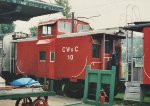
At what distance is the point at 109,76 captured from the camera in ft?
20.3

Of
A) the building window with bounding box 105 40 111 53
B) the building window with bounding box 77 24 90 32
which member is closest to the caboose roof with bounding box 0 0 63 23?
the building window with bounding box 105 40 111 53

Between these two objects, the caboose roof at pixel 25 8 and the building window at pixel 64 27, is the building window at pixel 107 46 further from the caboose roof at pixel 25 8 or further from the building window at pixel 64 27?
the caboose roof at pixel 25 8

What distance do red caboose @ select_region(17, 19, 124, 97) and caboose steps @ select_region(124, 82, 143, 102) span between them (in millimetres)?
2004

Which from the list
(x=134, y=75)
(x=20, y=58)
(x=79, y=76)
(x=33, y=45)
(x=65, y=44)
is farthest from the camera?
(x=20, y=58)

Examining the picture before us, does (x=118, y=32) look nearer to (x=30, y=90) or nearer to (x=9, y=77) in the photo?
(x=30, y=90)

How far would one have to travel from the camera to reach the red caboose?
51.4ft

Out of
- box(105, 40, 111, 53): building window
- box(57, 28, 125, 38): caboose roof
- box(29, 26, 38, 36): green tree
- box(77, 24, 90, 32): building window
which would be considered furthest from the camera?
box(29, 26, 38, 36): green tree

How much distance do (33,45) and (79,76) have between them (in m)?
4.94

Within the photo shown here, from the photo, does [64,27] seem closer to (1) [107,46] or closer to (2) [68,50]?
(2) [68,50]

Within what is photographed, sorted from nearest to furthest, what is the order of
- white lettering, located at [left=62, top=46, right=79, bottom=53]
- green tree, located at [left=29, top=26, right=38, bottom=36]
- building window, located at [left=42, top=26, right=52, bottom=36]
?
white lettering, located at [left=62, top=46, right=79, bottom=53]
building window, located at [left=42, top=26, right=52, bottom=36]
green tree, located at [left=29, top=26, right=38, bottom=36]

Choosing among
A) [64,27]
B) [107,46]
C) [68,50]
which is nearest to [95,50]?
[107,46]

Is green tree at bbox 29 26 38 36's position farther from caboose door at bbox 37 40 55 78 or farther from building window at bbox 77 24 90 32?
caboose door at bbox 37 40 55 78

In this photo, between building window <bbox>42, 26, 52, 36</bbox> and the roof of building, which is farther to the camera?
building window <bbox>42, 26, 52, 36</bbox>

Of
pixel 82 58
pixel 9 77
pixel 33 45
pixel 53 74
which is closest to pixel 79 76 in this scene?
pixel 82 58
